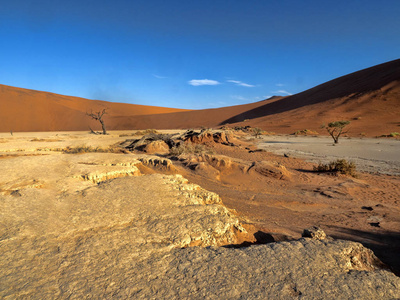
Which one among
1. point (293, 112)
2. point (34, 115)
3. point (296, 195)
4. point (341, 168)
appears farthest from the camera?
point (34, 115)

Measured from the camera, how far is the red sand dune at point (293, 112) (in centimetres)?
3459

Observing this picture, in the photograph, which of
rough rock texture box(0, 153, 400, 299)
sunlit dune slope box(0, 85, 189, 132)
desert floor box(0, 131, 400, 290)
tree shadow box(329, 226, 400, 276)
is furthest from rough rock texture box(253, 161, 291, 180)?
sunlit dune slope box(0, 85, 189, 132)

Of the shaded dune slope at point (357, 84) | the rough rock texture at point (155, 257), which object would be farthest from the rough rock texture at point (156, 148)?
the shaded dune slope at point (357, 84)

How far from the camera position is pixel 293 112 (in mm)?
48062

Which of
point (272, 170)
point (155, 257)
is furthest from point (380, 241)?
point (272, 170)

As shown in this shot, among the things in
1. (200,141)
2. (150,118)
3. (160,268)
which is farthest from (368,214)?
(150,118)

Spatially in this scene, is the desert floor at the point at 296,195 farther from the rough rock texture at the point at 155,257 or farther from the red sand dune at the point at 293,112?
the red sand dune at the point at 293,112

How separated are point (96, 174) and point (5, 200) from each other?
1.71 meters

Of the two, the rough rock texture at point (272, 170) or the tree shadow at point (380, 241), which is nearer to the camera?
the tree shadow at point (380, 241)

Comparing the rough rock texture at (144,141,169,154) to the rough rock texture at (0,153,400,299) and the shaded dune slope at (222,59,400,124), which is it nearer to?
the rough rock texture at (0,153,400,299)

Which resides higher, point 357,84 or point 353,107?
point 357,84

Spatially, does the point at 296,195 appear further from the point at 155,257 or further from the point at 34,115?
the point at 34,115

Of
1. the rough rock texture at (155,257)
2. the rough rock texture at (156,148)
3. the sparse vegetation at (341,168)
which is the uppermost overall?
the rough rock texture at (156,148)

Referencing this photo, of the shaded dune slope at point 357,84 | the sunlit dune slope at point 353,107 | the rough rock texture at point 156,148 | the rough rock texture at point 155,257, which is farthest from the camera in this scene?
the shaded dune slope at point 357,84
